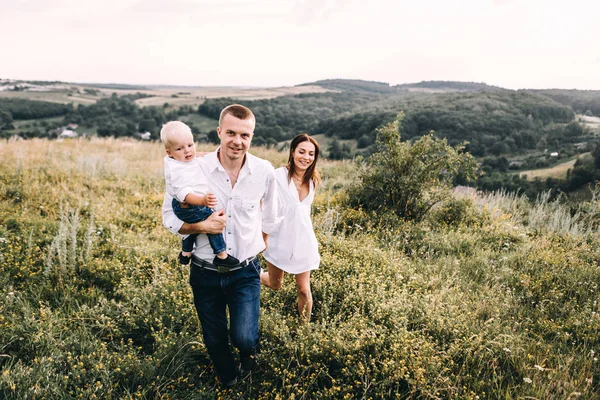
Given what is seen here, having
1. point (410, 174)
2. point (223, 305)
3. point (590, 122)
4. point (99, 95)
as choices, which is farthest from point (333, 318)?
point (99, 95)

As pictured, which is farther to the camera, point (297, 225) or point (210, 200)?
point (297, 225)

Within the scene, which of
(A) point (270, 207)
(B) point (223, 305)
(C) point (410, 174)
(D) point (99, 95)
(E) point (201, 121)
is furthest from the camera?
(D) point (99, 95)

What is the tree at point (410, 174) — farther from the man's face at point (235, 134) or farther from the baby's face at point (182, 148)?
the baby's face at point (182, 148)

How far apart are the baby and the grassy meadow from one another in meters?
1.39

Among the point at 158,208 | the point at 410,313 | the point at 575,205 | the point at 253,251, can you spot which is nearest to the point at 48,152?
the point at 158,208

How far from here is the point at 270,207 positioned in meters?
3.26

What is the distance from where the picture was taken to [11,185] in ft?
24.2

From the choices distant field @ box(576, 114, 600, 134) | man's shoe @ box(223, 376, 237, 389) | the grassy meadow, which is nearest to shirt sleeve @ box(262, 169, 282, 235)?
the grassy meadow

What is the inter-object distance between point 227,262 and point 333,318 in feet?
5.85

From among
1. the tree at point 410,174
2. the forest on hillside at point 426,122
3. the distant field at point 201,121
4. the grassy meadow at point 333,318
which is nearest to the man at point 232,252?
the grassy meadow at point 333,318

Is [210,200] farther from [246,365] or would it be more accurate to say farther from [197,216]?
[246,365]

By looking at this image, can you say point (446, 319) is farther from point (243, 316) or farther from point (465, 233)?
point (465, 233)

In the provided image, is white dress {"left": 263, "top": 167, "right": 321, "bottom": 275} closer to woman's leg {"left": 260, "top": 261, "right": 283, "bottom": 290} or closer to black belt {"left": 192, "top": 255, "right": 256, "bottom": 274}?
woman's leg {"left": 260, "top": 261, "right": 283, "bottom": 290}

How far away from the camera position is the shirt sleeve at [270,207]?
309 cm
